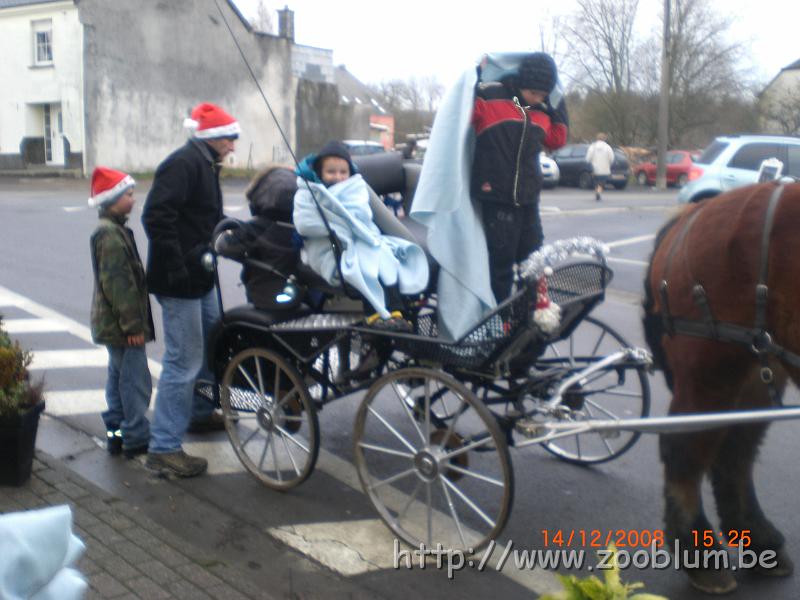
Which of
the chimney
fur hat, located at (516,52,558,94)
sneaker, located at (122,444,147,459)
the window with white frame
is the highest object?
the chimney

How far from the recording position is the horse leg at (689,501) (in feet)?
13.3

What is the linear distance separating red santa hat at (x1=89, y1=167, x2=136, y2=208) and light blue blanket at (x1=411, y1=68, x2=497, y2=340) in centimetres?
182

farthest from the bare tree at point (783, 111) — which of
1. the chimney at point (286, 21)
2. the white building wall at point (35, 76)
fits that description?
the white building wall at point (35, 76)

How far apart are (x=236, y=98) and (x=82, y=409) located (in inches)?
1292

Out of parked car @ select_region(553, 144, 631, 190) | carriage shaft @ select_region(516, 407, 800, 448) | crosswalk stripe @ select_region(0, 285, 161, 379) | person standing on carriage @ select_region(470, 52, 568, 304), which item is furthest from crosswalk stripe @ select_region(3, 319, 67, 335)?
parked car @ select_region(553, 144, 631, 190)

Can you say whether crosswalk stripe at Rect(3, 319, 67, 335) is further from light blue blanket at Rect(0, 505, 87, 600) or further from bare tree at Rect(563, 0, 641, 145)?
bare tree at Rect(563, 0, 641, 145)

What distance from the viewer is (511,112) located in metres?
4.74

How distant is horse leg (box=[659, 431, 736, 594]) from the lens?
160 inches

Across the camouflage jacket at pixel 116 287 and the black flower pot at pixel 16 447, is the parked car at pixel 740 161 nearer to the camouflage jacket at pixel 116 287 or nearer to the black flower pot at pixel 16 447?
the camouflage jacket at pixel 116 287

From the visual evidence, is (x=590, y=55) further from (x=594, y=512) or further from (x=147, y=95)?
(x=594, y=512)

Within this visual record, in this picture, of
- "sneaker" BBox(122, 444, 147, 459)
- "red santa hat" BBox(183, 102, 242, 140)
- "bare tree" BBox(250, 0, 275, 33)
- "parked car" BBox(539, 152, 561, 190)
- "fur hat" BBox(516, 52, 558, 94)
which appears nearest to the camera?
"fur hat" BBox(516, 52, 558, 94)

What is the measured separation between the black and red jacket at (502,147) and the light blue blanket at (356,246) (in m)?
0.51
